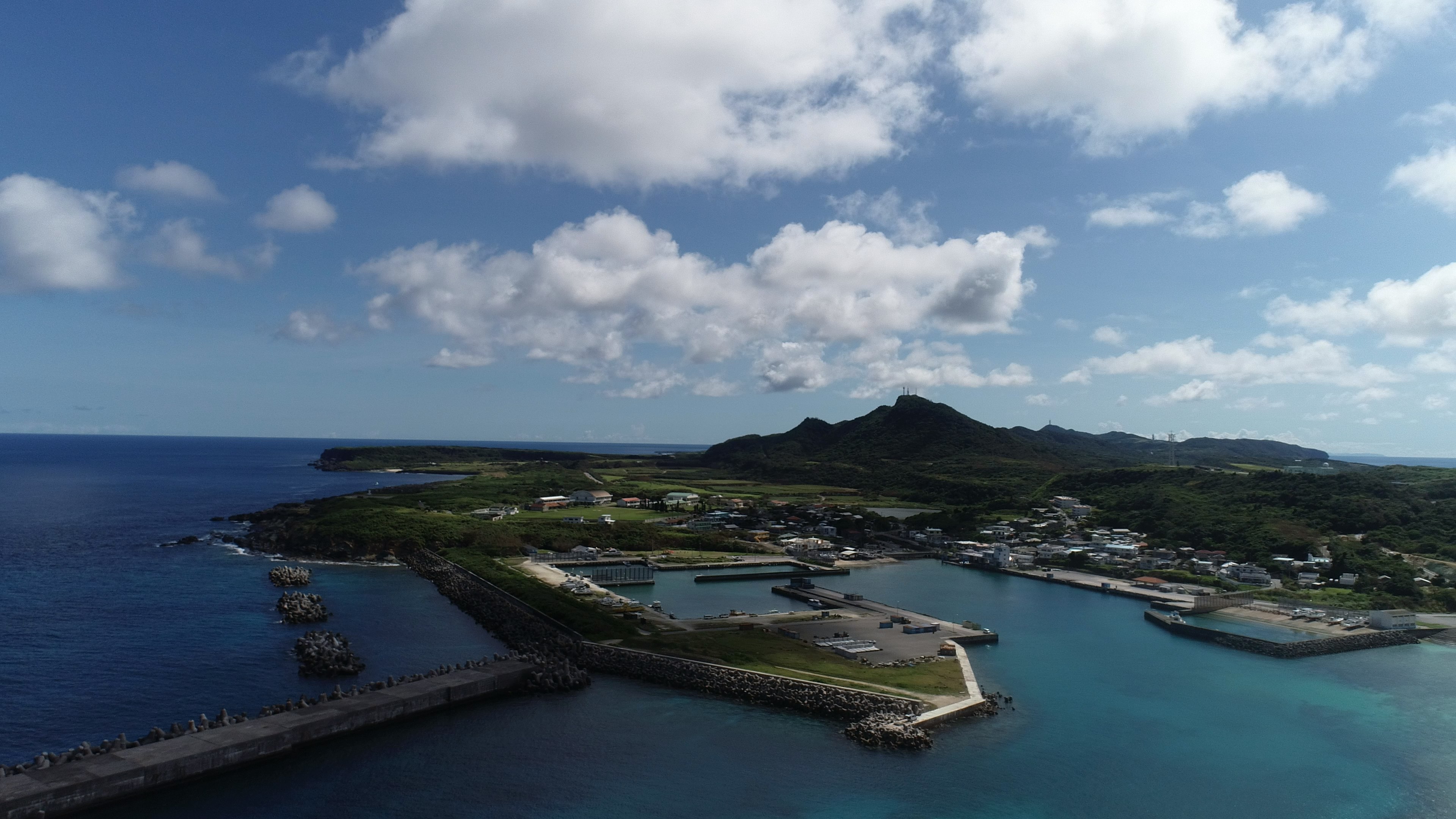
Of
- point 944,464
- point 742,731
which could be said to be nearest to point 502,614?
point 742,731

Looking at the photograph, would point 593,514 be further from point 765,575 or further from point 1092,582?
point 1092,582

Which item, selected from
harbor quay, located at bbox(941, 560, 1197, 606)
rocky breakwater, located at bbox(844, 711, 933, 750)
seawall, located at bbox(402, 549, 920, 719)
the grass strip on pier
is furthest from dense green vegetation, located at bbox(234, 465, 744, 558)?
rocky breakwater, located at bbox(844, 711, 933, 750)

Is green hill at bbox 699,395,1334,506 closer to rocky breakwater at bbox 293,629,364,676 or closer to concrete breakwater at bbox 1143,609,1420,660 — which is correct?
concrete breakwater at bbox 1143,609,1420,660

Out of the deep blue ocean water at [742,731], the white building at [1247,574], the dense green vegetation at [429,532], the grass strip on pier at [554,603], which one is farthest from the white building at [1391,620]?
the dense green vegetation at [429,532]

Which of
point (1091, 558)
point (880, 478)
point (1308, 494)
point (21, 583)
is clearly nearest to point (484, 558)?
point (21, 583)

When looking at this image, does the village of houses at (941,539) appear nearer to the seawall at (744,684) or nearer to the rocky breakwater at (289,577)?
the rocky breakwater at (289,577)
